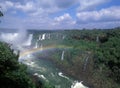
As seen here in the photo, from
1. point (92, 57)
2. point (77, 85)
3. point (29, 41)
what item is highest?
point (29, 41)

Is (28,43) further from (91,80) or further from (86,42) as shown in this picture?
(91,80)

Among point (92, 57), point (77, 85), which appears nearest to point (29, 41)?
point (92, 57)

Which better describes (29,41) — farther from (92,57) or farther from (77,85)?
(77,85)

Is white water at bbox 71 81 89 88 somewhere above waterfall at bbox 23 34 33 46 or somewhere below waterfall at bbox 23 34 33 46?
below

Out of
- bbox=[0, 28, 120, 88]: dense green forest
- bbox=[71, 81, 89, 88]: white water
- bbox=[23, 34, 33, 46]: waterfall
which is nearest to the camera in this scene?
bbox=[71, 81, 89, 88]: white water

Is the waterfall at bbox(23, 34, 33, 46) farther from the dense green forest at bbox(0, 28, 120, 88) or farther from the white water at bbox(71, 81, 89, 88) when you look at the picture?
the white water at bbox(71, 81, 89, 88)

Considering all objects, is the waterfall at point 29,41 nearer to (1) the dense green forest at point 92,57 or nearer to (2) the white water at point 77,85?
(1) the dense green forest at point 92,57

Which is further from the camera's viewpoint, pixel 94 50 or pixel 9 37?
pixel 9 37

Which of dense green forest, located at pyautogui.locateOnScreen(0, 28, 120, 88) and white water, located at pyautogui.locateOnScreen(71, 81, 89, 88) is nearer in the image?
white water, located at pyautogui.locateOnScreen(71, 81, 89, 88)

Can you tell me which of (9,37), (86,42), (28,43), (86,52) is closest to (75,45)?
(86,42)

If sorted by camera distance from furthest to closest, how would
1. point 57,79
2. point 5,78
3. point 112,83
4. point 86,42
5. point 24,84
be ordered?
point 86,42 < point 112,83 < point 57,79 < point 24,84 < point 5,78

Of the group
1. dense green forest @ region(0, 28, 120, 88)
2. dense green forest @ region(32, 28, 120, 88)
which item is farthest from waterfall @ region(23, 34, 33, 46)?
dense green forest @ region(0, 28, 120, 88)
